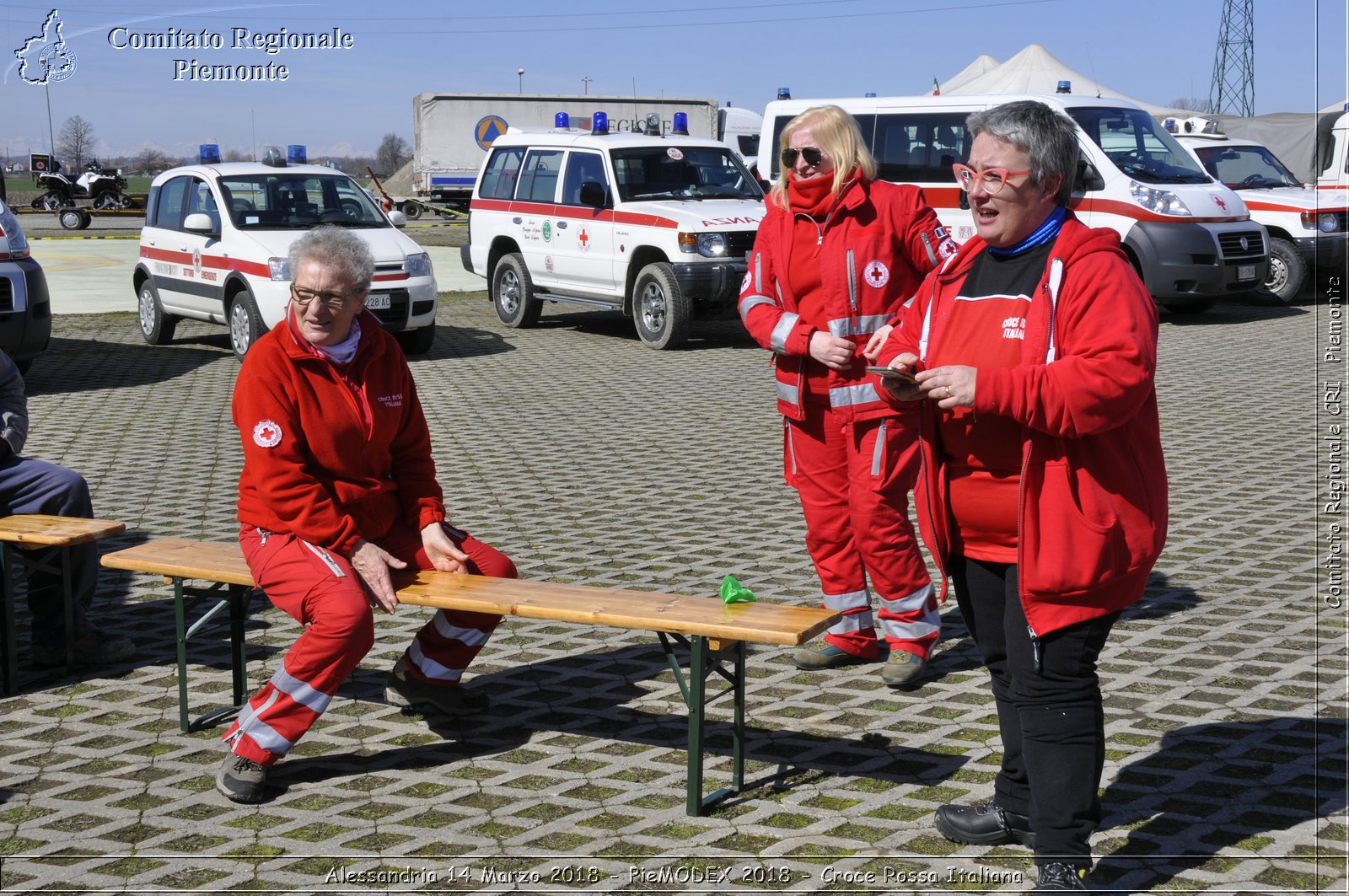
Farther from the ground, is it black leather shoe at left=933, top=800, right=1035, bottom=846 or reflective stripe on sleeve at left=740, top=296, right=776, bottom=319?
reflective stripe on sleeve at left=740, top=296, right=776, bottom=319

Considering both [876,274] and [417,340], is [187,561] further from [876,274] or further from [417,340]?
[417,340]

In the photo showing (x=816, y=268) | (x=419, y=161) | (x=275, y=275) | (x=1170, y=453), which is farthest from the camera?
(x=419, y=161)

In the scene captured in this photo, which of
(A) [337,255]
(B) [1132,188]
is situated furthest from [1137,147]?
(A) [337,255]

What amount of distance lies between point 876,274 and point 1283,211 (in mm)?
14196

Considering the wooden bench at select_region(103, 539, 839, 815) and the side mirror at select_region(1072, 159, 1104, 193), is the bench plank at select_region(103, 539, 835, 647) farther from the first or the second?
the side mirror at select_region(1072, 159, 1104, 193)

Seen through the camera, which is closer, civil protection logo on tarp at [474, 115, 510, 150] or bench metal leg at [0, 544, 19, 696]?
bench metal leg at [0, 544, 19, 696]

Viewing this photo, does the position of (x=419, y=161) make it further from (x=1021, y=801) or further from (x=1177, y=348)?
(x=1021, y=801)

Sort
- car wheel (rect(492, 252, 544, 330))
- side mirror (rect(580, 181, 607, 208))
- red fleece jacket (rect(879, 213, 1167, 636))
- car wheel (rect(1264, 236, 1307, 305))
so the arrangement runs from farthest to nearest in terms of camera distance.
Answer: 1. car wheel (rect(1264, 236, 1307, 305))
2. car wheel (rect(492, 252, 544, 330))
3. side mirror (rect(580, 181, 607, 208))
4. red fleece jacket (rect(879, 213, 1167, 636))

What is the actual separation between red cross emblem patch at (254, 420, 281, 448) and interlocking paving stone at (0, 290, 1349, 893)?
1.06 metres

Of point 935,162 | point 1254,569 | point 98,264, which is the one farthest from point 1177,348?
point 98,264

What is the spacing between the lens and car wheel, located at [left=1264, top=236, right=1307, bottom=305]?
17.8 metres

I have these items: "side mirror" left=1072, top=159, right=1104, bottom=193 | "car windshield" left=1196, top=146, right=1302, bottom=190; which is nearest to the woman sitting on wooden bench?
"side mirror" left=1072, top=159, right=1104, bottom=193

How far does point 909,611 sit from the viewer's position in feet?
17.6

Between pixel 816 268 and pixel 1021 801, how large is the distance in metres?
2.15
